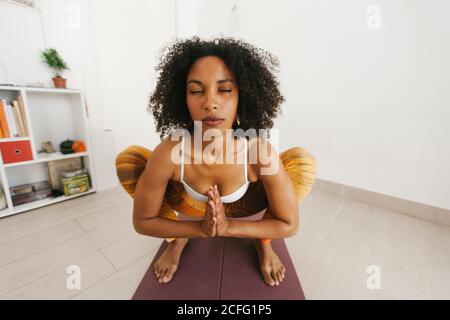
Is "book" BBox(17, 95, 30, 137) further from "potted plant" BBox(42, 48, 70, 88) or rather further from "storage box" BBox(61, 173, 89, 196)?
"storage box" BBox(61, 173, 89, 196)

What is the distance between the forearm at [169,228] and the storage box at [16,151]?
4.08ft

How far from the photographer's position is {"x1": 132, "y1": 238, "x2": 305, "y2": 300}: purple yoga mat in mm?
729

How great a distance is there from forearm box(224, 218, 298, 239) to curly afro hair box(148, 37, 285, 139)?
326 millimetres

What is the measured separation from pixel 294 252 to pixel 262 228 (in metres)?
0.54

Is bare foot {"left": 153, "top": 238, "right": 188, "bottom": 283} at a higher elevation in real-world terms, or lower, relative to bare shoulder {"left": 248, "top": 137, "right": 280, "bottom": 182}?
lower

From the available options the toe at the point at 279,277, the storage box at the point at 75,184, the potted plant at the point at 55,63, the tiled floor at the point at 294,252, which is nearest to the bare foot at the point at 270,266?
the toe at the point at 279,277

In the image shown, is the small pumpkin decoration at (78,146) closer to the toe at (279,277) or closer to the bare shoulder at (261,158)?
the bare shoulder at (261,158)

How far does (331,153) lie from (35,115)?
236 cm

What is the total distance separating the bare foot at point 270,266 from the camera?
782mm

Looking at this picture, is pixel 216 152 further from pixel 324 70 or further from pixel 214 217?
pixel 324 70

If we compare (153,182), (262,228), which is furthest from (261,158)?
(153,182)

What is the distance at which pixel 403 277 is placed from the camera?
922mm

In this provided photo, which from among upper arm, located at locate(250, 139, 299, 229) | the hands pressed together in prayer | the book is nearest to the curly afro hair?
upper arm, located at locate(250, 139, 299, 229)
